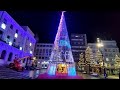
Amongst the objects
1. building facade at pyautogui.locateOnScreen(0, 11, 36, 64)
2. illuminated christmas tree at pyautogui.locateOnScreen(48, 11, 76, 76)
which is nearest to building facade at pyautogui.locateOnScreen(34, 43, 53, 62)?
illuminated christmas tree at pyautogui.locateOnScreen(48, 11, 76, 76)

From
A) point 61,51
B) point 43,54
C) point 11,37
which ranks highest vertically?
point 11,37

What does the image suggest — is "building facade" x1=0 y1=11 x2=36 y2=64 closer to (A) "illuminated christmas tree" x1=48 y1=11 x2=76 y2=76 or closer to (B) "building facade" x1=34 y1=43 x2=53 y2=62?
(B) "building facade" x1=34 y1=43 x2=53 y2=62

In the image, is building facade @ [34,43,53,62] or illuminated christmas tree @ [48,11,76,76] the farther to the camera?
illuminated christmas tree @ [48,11,76,76]

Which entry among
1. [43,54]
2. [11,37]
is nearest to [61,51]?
[43,54]

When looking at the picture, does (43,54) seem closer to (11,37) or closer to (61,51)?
(61,51)

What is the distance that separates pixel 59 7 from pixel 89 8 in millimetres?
948

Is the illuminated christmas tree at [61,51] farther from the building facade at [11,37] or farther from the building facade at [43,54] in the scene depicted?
the building facade at [11,37]

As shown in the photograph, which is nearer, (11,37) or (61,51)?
(61,51)

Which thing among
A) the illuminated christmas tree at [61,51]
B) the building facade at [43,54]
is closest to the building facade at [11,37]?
the building facade at [43,54]

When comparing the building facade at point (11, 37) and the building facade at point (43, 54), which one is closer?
the building facade at point (43, 54)

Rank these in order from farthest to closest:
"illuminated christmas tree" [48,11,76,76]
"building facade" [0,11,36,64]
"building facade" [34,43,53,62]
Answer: "building facade" [0,11,36,64]
"illuminated christmas tree" [48,11,76,76]
"building facade" [34,43,53,62]

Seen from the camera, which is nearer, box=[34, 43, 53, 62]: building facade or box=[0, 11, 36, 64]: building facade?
box=[34, 43, 53, 62]: building facade

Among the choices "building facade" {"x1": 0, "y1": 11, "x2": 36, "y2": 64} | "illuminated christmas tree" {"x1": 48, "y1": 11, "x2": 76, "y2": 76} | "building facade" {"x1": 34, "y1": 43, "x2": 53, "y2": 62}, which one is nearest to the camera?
"building facade" {"x1": 34, "y1": 43, "x2": 53, "y2": 62}

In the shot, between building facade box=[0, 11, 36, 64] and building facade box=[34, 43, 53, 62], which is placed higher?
building facade box=[0, 11, 36, 64]
